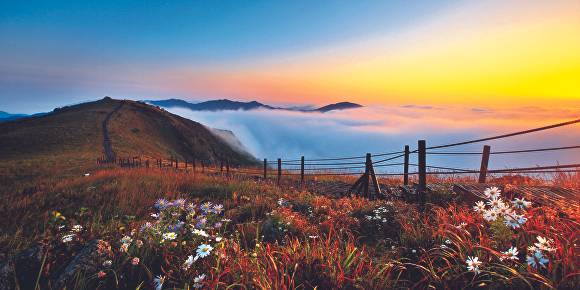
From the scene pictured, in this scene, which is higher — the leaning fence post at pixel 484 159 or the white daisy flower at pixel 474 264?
the leaning fence post at pixel 484 159

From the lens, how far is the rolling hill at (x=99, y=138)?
37.5 meters

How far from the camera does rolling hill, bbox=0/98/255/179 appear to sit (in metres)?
37.5

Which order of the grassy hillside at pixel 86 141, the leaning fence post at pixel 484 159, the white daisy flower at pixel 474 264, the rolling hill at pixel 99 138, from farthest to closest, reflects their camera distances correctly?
1. the rolling hill at pixel 99 138
2. the grassy hillside at pixel 86 141
3. the leaning fence post at pixel 484 159
4. the white daisy flower at pixel 474 264

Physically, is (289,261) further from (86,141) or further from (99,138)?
(99,138)

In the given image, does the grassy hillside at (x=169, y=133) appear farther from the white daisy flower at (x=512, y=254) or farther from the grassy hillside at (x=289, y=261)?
the white daisy flower at (x=512, y=254)

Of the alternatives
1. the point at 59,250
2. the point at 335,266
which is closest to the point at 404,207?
the point at 335,266

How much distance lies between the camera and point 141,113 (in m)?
94.2

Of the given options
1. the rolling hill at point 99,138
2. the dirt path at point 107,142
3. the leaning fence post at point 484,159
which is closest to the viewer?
the leaning fence post at point 484,159

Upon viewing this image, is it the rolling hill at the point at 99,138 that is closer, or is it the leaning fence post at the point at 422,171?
the leaning fence post at the point at 422,171

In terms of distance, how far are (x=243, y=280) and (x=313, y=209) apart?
4531 mm

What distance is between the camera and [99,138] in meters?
52.3

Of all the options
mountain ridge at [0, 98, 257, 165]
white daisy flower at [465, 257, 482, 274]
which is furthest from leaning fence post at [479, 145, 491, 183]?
mountain ridge at [0, 98, 257, 165]

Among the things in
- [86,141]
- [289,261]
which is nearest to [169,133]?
[86,141]

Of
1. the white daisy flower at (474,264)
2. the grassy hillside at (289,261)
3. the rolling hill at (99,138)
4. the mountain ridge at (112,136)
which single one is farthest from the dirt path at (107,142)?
the white daisy flower at (474,264)
